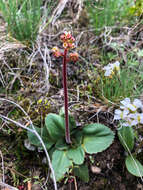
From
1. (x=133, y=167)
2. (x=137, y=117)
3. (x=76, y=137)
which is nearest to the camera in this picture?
(x=137, y=117)

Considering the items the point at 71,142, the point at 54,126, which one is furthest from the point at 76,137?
the point at 54,126

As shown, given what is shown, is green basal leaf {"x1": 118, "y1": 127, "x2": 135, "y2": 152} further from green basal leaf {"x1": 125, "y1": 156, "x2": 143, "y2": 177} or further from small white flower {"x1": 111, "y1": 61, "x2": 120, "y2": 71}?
small white flower {"x1": 111, "y1": 61, "x2": 120, "y2": 71}

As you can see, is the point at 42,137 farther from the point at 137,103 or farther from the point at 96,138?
the point at 137,103

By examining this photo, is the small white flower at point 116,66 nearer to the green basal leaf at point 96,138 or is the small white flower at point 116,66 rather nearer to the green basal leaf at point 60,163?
the green basal leaf at point 96,138

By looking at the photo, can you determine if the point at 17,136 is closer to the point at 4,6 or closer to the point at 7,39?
the point at 7,39

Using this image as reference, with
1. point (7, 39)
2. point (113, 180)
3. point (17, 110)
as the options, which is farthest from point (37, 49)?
point (113, 180)
